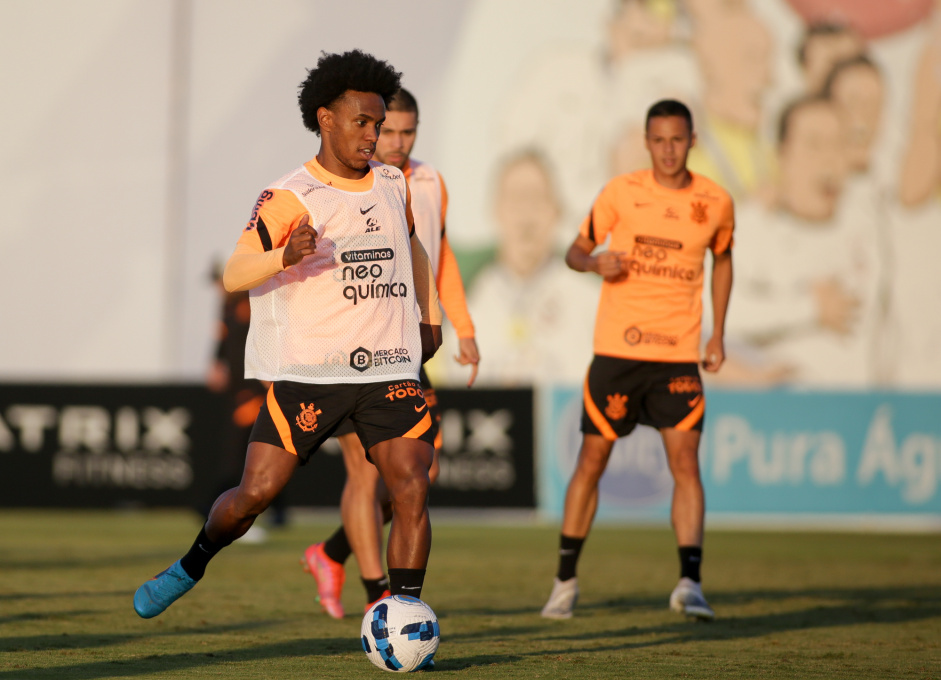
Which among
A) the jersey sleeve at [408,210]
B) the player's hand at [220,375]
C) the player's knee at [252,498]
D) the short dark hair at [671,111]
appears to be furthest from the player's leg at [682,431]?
the player's hand at [220,375]

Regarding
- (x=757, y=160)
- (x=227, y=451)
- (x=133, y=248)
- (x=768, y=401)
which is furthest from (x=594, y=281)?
(x=227, y=451)

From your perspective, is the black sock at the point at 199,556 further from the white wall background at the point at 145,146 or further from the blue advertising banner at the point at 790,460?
the white wall background at the point at 145,146

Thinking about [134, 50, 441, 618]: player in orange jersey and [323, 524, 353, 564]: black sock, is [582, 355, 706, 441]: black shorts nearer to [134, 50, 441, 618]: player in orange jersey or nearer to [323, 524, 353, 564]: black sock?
[323, 524, 353, 564]: black sock

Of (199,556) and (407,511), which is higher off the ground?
(407,511)

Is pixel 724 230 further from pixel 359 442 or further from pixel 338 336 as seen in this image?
pixel 338 336

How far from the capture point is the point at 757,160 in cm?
1806

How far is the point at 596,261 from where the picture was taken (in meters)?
6.88

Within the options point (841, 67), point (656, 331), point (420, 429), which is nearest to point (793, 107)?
point (841, 67)

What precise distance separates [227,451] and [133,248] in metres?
7.81

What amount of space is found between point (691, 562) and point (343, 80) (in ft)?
10.0

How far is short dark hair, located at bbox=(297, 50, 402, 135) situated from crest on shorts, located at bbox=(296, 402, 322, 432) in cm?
104

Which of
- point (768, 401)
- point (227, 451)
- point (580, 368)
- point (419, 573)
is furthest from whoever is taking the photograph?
point (580, 368)

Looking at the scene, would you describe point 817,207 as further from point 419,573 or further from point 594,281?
point 419,573

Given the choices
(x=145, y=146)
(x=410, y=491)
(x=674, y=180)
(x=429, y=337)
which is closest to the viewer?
(x=410, y=491)
